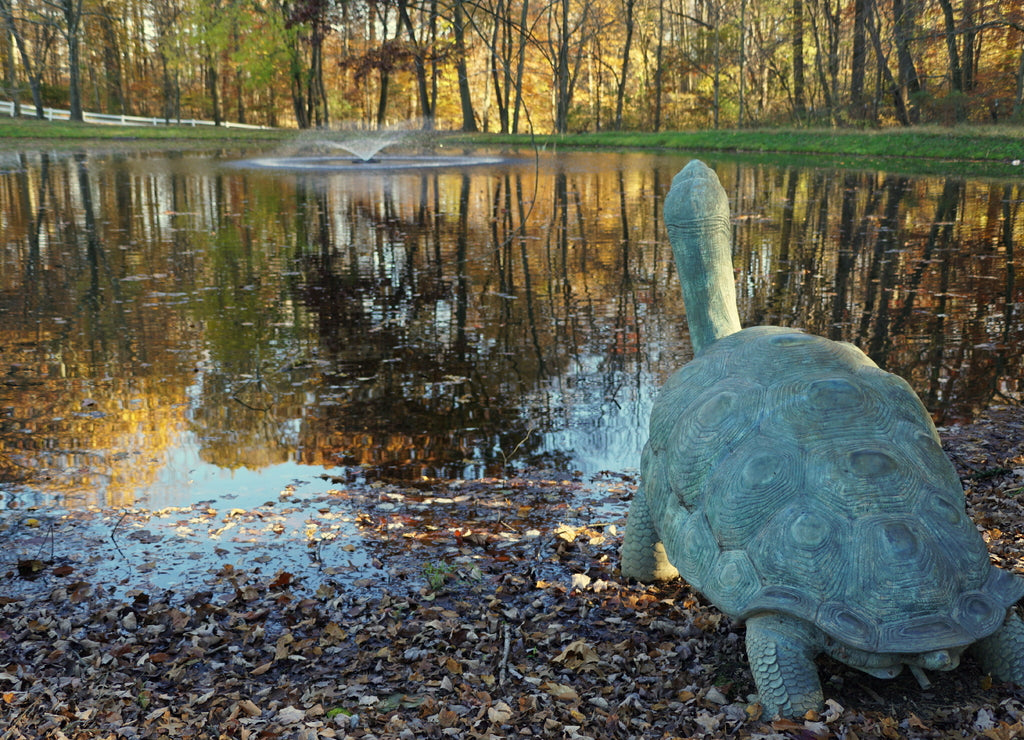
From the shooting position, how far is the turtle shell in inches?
124

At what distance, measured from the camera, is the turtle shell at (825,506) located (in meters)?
3.15

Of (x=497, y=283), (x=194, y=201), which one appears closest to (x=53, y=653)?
(x=497, y=283)

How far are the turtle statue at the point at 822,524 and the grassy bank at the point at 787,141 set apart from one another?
17058mm

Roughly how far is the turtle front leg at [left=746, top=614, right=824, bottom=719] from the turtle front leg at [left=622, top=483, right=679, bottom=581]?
113cm

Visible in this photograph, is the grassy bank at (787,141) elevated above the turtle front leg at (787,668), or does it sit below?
above

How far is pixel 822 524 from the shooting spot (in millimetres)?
3301

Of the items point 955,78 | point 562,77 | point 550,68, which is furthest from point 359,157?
point 562,77

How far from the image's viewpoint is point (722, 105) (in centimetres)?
6431

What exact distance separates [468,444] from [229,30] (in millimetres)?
63563

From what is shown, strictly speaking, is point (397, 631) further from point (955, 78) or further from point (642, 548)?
point (955, 78)

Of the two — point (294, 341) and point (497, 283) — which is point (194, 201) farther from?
point (294, 341)

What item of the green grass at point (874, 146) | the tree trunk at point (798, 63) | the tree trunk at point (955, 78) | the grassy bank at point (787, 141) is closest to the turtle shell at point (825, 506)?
the grassy bank at point (787, 141)

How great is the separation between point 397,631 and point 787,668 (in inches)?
72.9

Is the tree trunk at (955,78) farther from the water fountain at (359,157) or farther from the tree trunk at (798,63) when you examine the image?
the water fountain at (359,157)
